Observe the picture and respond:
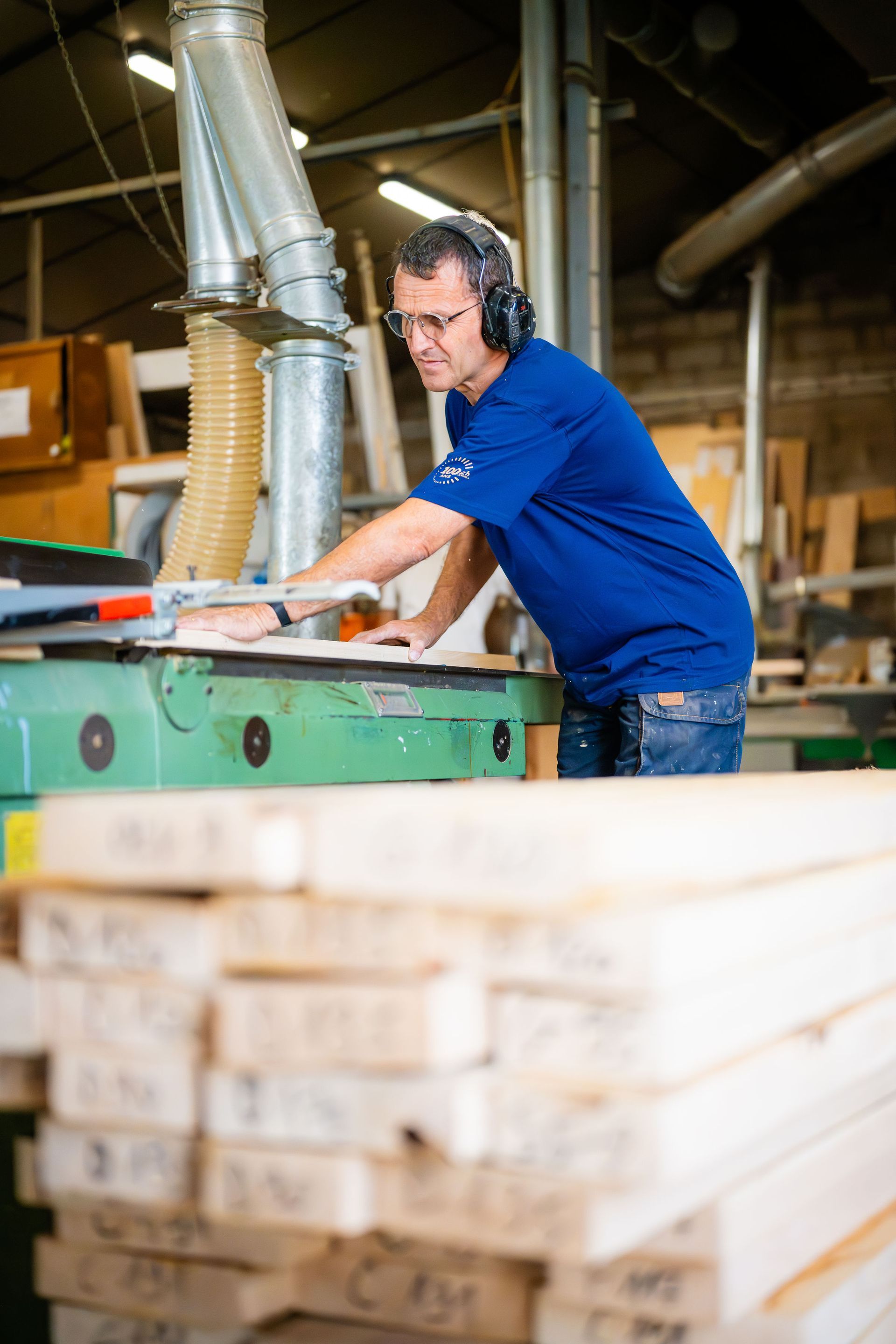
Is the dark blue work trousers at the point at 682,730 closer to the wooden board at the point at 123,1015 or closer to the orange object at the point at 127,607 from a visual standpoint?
the orange object at the point at 127,607

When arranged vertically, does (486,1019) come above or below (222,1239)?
above

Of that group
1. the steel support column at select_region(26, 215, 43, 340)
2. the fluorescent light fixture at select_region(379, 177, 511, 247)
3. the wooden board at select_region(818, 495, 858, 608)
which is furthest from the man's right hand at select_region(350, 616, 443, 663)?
the wooden board at select_region(818, 495, 858, 608)

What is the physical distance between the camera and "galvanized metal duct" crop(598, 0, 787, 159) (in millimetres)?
4906

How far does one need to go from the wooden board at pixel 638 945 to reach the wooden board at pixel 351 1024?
0.13ft

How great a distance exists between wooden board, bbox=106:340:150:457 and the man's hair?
256 cm

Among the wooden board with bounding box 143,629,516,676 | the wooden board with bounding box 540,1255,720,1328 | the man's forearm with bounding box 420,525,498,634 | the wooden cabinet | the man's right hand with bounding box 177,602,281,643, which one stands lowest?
the wooden board with bounding box 540,1255,720,1328

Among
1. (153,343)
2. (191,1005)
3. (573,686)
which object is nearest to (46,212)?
(153,343)

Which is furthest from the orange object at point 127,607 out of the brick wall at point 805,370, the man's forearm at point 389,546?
the brick wall at point 805,370

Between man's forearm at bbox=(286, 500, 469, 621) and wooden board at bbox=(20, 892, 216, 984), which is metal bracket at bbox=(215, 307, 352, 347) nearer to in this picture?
man's forearm at bbox=(286, 500, 469, 621)

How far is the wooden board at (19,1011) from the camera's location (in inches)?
38.1

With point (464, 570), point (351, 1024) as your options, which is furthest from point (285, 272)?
point (351, 1024)

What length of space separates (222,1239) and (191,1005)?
0.19 metres

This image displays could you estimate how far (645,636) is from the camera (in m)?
2.10

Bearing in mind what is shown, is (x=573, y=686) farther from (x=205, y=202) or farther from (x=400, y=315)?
(x=205, y=202)
